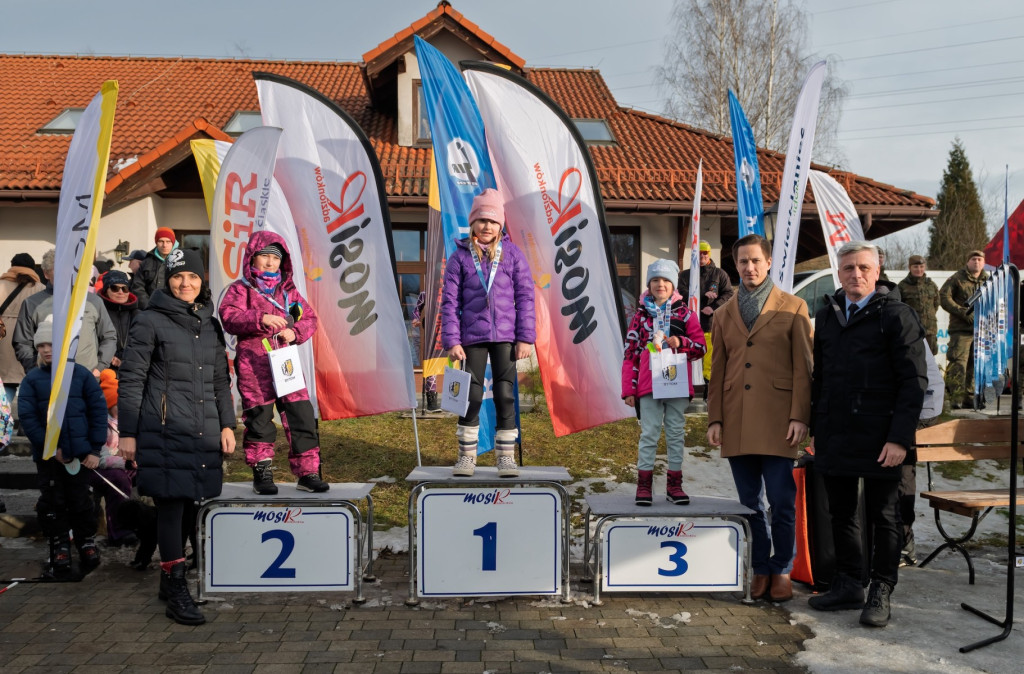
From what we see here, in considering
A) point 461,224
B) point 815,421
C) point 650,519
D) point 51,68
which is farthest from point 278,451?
point 51,68

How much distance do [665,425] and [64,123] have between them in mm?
14613

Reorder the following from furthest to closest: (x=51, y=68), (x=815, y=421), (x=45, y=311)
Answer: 1. (x=51, y=68)
2. (x=45, y=311)
3. (x=815, y=421)

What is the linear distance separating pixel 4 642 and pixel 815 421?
464 centimetres

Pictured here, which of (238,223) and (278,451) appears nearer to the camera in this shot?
(238,223)

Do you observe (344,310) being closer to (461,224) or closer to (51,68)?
(461,224)

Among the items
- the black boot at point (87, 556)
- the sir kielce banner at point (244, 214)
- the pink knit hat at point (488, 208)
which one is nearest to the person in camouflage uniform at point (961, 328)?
the pink knit hat at point (488, 208)

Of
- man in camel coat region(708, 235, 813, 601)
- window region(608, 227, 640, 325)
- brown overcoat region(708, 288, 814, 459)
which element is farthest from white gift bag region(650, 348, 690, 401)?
window region(608, 227, 640, 325)

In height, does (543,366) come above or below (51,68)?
below

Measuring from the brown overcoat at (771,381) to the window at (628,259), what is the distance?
885 cm

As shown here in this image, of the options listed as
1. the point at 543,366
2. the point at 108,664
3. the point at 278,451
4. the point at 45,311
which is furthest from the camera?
the point at 278,451

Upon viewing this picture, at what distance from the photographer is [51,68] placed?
18016 millimetres

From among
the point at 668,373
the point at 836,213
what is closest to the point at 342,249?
the point at 668,373

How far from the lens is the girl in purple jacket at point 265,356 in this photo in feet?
15.9

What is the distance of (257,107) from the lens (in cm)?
1548
